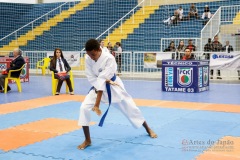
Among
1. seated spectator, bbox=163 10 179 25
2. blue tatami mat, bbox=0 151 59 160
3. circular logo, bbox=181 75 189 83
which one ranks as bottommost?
blue tatami mat, bbox=0 151 59 160

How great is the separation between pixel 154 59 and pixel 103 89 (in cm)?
1111

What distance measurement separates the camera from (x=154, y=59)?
52.4ft

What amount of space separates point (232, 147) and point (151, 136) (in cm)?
126

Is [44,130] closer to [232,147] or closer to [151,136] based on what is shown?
[151,136]

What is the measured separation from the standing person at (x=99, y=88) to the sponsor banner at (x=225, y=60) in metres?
9.92

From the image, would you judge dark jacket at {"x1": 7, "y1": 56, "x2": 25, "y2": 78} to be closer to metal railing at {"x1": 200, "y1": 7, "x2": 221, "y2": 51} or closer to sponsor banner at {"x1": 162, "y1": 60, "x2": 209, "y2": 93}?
sponsor banner at {"x1": 162, "y1": 60, "x2": 209, "y2": 93}

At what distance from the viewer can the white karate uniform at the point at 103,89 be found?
5098mm

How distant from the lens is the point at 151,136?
5.73m

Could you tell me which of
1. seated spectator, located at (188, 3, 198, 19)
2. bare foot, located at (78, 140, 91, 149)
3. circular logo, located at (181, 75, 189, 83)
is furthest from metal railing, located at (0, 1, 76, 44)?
bare foot, located at (78, 140, 91, 149)

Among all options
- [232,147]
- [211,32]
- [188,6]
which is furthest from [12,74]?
[188,6]

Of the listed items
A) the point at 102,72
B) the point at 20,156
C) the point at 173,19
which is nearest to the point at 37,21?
the point at 173,19

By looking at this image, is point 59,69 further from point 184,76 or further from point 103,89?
point 103,89

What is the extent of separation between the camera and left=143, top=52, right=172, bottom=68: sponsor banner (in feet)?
51.5

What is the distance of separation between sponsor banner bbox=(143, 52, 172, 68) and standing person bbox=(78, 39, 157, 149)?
10.3m
